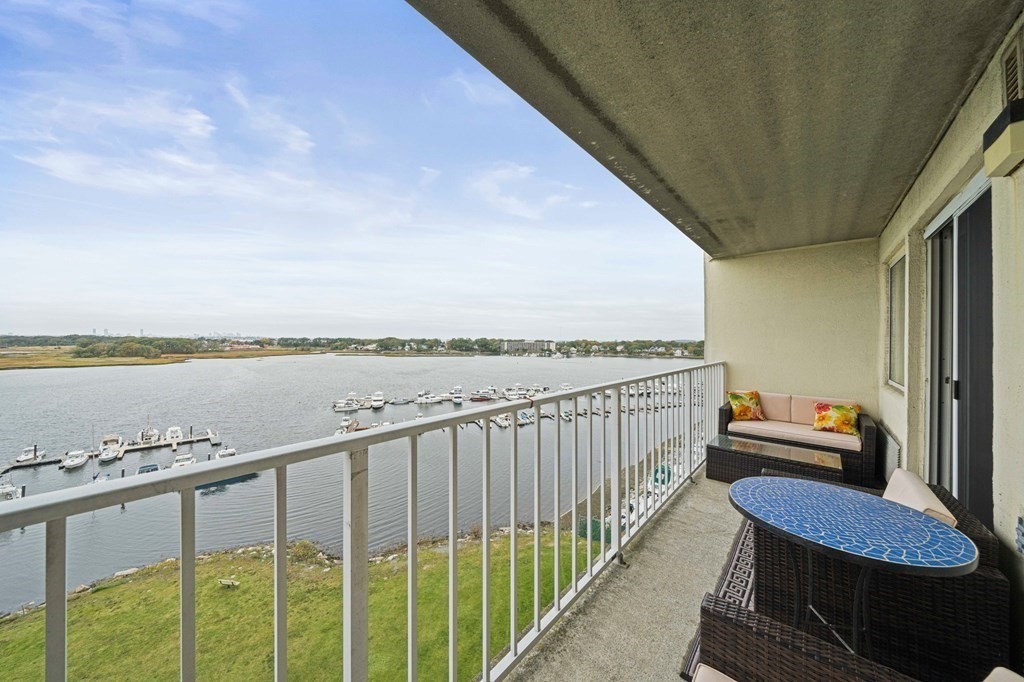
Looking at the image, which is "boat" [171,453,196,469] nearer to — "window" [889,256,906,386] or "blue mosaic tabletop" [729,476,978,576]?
"blue mosaic tabletop" [729,476,978,576]

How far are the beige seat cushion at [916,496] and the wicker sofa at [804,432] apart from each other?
241 centimetres

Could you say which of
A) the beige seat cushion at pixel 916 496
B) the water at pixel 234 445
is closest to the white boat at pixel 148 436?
the water at pixel 234 445

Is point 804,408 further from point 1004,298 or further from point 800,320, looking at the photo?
point 1004,298

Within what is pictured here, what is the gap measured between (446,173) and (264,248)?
6.49m

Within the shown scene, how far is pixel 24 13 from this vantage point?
14.1ft

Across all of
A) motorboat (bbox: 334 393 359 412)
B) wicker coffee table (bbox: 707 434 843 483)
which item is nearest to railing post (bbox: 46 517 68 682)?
wicker coffee table (bbox: 707 434 843 483)

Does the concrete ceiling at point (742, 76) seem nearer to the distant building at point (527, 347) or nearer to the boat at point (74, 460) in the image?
the boat at point (74, 460)

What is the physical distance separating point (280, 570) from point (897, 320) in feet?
18.3

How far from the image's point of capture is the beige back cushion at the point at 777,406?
5074 mm

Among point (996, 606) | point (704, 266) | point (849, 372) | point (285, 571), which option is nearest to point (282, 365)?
point (285, 571)

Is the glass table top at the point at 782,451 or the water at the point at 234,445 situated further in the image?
the glass table top at the point at 782,451

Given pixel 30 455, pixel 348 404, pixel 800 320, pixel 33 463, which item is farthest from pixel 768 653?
pixel 348 404

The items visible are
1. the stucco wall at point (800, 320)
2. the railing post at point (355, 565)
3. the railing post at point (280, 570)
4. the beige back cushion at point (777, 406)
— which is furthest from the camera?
→ the beige back cushion at point (777, 406)

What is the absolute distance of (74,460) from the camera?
7.79 ft
